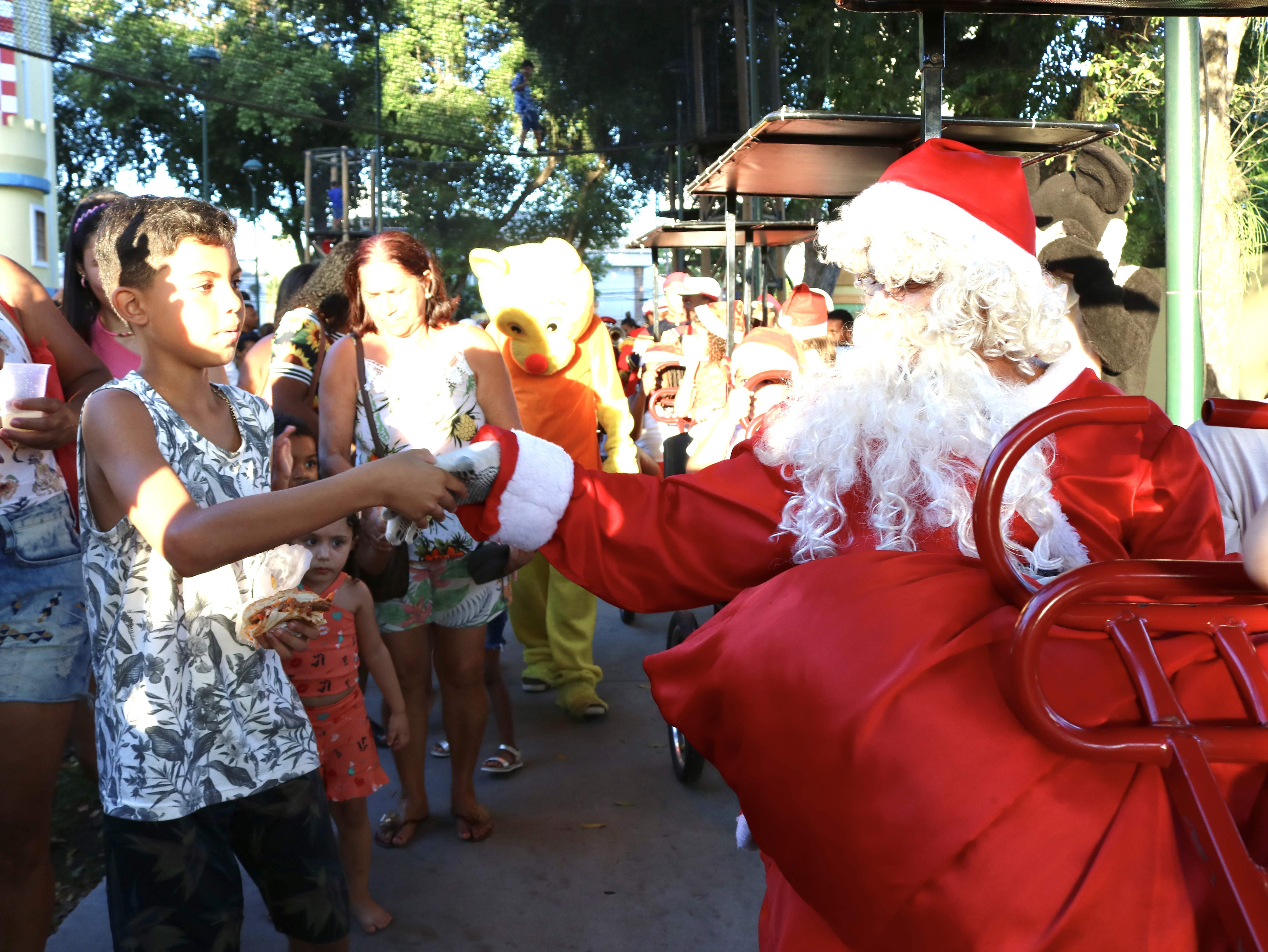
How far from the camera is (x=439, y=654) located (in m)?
3.77

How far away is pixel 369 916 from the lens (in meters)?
3.24

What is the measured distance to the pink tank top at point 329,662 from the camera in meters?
3.07

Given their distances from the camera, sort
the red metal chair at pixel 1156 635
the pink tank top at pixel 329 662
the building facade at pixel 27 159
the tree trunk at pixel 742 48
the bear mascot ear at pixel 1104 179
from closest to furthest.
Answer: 1. the red metal chair at pixel 1156 635
2. the pink tank top at pixel 329 662
3. the bear mascot ear at pixel 1104 179
4. the tree trunk at pixel 742 48
5. the building facade at pixel 27 159

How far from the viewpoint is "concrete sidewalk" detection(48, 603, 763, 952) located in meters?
3.23

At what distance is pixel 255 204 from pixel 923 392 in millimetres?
33304

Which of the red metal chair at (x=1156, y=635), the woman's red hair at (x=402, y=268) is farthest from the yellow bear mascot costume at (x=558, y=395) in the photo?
the red metal chair at (x=1156, y=635)

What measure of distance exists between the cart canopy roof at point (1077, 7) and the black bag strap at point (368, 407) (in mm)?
1902

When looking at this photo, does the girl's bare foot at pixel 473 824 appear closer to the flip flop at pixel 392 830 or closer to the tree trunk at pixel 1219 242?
the flip flop at pixel 392 830

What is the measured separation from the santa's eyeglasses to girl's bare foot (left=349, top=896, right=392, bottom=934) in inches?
93.6

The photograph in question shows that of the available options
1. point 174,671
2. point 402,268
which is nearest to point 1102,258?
point 402,268

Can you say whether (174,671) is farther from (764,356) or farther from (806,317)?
(806,317)

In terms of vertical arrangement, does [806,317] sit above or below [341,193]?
below

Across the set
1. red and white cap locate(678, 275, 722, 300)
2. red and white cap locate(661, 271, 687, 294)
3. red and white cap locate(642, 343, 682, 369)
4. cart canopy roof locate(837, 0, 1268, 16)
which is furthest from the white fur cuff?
red and white cap locate(661, 271, 687, 294)

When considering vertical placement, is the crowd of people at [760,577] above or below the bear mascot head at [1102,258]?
below
